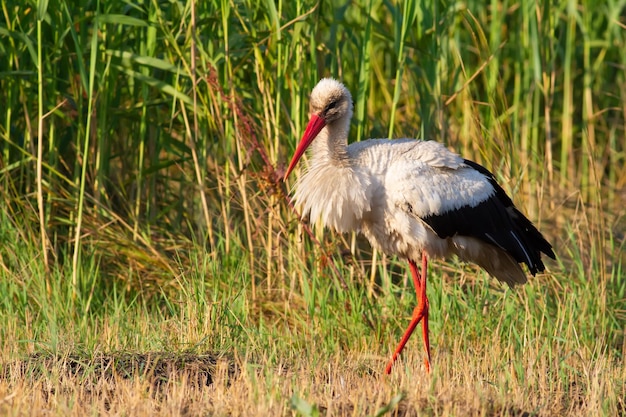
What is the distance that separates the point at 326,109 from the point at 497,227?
107cm

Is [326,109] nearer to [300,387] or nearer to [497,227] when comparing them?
[497,227]

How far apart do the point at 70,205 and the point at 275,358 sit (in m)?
2.04

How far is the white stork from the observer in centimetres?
472

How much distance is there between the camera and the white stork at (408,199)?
4.72 m

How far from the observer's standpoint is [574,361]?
479 centimetres

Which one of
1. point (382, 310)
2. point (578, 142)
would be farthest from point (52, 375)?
point (578, 142)

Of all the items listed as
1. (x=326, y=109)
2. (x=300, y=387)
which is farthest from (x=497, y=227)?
(x=300, y=387)

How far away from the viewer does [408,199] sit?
4.68 meters

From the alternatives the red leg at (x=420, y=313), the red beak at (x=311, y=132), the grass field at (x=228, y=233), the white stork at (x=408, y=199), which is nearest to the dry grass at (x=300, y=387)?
the grass field at (x=228, y=233)

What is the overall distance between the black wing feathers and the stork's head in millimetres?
697

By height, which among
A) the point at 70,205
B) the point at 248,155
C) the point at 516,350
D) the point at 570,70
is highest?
the point at 570,70

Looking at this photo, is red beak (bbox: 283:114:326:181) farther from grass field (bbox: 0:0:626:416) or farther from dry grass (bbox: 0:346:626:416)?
dry grass (bbox: 0:346:626:416)

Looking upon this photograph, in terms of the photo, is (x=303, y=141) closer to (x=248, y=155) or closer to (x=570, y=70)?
(x=248, y=155)

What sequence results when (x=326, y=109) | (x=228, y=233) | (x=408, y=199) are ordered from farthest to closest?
1. (x=228, y=233)
2. (x=326, y=109)
3. (x=408, y=199)
